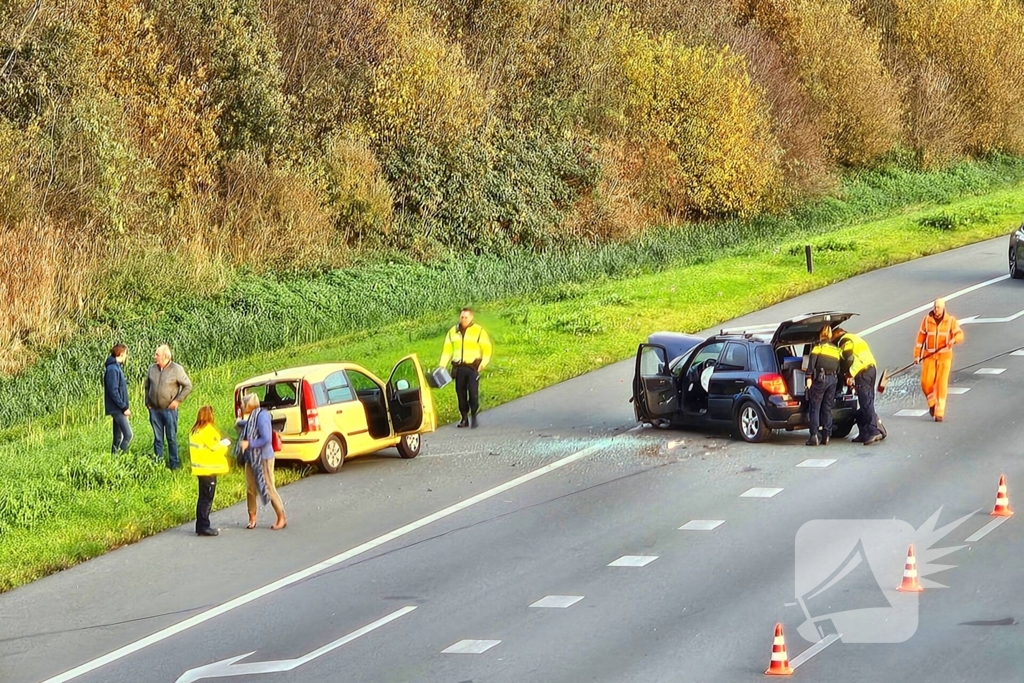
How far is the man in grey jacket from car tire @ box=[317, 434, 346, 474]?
6.53 ft

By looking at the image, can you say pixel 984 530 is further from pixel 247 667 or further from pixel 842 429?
pixel 247 667

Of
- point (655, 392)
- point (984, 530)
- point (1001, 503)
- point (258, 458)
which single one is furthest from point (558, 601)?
point (655, 392)

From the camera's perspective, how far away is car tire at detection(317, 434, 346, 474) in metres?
19.8

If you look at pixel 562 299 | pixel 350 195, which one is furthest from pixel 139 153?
pixel 562 299

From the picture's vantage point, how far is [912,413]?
22.2 meters

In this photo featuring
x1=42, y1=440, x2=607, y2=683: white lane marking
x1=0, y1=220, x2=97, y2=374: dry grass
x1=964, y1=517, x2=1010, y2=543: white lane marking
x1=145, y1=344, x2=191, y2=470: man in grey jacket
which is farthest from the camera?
x1=0, y1=220, x2=97, y2=374: dry grass

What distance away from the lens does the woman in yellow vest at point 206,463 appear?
1716cm

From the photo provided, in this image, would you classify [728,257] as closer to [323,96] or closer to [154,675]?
[323,96]

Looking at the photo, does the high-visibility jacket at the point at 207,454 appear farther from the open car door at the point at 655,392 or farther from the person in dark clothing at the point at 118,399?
the open car door at the point at 655,392

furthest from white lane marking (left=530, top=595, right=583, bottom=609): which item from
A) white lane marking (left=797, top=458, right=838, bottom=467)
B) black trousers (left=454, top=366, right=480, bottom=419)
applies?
black trousers (left=454, top=366, right=480, bottom=419)

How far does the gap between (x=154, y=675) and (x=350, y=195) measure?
27318 millimetres

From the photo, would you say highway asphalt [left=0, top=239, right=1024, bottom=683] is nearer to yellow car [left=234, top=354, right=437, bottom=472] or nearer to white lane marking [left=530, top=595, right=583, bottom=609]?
white lane marking [left=530, top=595, right=583, bottom=609]

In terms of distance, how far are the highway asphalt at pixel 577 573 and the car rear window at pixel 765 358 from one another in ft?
3.41

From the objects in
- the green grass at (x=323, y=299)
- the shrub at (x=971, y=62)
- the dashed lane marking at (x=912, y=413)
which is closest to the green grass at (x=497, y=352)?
the green grass at (x=323, y=299)
